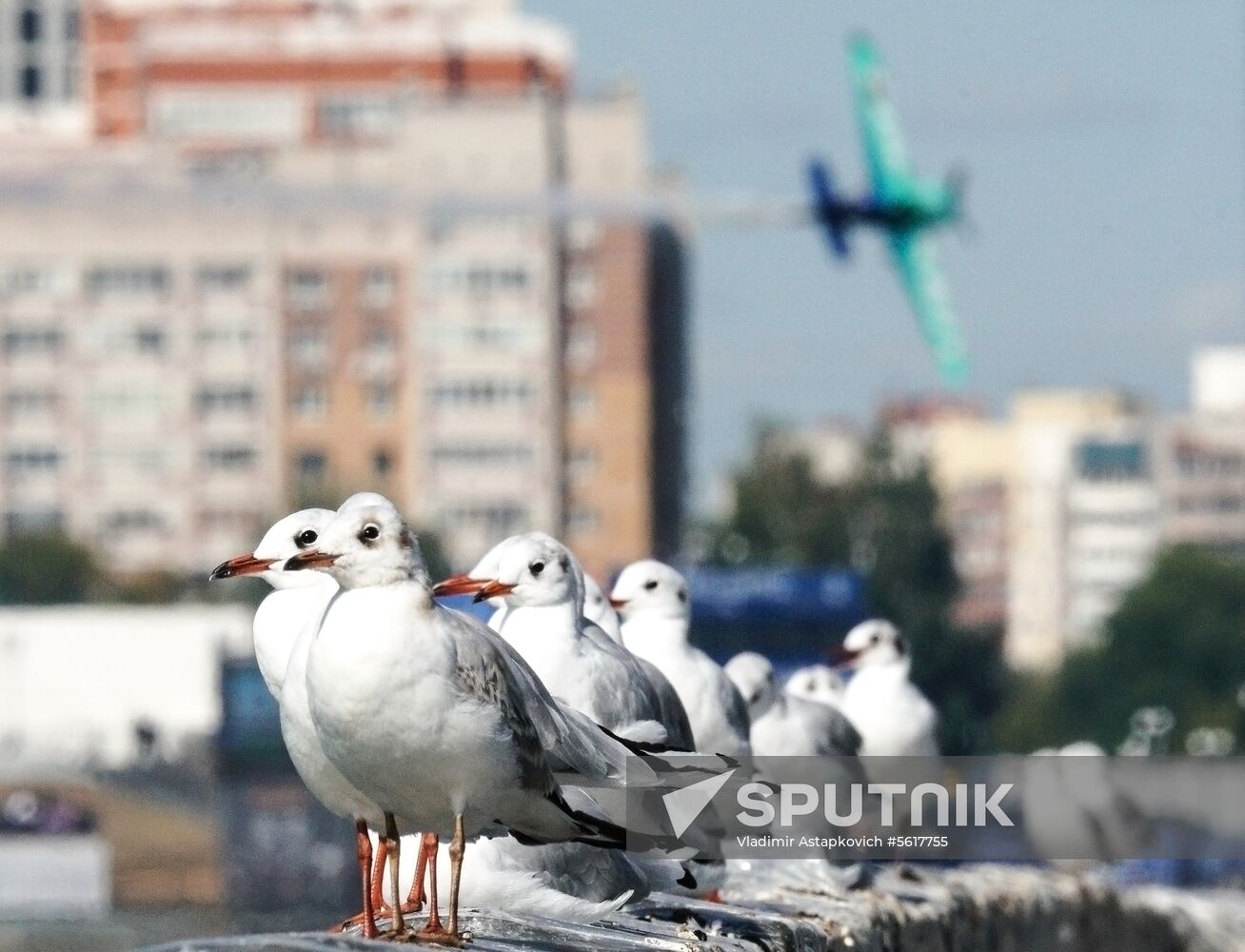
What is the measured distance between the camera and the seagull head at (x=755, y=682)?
16328 millimetres

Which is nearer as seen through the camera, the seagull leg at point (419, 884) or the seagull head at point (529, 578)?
the seagull leg at point (419, 884)

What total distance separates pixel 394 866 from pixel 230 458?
12531 cm

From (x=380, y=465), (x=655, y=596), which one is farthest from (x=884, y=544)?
(x=655, y=596)

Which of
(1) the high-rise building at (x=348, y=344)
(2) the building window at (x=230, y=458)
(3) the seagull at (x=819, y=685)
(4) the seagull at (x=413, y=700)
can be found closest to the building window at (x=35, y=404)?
(1) the high-rise building at (x=348, y=344)

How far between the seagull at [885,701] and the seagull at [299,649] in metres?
6.28

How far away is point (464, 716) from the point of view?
10727mm

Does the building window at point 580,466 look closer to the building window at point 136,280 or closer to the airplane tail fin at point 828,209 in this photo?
the building window at point 136,280

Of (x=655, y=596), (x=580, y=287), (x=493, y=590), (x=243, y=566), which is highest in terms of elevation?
(x=580, y=287)

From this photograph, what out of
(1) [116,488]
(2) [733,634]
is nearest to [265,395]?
(1) [116,488]

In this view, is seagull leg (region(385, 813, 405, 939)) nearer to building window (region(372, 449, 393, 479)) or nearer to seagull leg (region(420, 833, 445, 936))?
seagull leg (region(420, 833, 445, 936))

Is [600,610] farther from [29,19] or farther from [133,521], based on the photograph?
[29,19]

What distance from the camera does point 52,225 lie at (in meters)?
136

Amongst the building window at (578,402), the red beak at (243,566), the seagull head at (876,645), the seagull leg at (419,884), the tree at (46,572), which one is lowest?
the tree at (46,572)

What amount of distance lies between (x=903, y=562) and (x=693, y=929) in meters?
115
